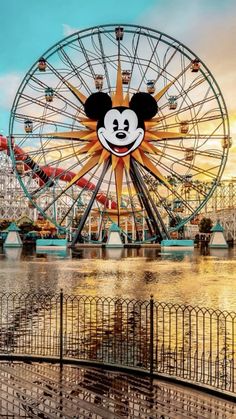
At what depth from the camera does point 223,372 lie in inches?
374

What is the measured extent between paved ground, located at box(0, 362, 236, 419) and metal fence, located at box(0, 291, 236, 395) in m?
0.59

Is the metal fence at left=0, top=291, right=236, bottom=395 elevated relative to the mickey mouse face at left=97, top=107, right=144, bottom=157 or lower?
lower

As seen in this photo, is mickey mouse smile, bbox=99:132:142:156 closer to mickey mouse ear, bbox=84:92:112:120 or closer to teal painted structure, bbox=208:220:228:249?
mickey mouse ear, bbox=84:92:112:120

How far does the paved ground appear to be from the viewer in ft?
23.6

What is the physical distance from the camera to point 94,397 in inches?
310

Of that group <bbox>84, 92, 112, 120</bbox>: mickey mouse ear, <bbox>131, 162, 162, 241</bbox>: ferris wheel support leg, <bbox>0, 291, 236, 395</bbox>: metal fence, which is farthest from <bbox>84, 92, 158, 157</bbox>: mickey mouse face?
<bbox>0, 291, 236, 395</bbox>: metal fence

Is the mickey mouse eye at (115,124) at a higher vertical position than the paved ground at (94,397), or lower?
higher

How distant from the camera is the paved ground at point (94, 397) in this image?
718cm

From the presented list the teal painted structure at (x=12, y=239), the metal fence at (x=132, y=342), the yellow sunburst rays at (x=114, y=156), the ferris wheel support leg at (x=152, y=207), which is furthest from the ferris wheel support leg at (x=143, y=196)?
the metal fence at (x=132, y=342)

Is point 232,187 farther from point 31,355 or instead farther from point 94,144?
point 31,355

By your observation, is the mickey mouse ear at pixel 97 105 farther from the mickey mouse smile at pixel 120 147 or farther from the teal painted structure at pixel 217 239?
the teal painted structure at pixel 217 239

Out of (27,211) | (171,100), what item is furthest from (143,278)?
(27,211)

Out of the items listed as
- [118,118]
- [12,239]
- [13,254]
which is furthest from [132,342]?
[12,239]

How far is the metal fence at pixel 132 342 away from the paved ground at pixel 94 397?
589mm
